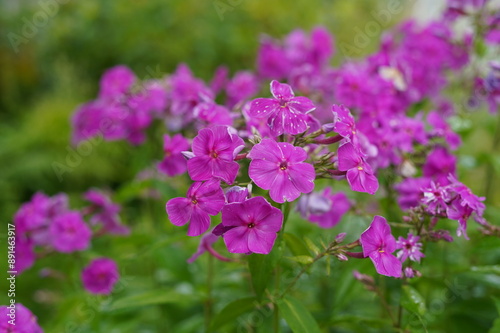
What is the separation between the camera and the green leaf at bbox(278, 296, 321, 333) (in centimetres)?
122

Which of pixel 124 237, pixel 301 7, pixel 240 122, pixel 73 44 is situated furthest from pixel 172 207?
pixel 73 44

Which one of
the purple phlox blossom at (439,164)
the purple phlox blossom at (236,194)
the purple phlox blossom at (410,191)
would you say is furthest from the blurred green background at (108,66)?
the purple phlox blossom at (236,194)

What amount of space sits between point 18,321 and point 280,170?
67cm

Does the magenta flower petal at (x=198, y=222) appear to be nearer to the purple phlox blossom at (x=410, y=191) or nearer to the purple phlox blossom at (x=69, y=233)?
the purple phlox blossom at (x=410, y=191)

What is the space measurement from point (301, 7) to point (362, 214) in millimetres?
4486

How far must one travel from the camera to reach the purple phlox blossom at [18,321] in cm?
119

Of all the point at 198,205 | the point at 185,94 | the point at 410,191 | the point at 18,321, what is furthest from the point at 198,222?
the point at 185,94

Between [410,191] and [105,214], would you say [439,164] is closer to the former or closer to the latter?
[410,191]

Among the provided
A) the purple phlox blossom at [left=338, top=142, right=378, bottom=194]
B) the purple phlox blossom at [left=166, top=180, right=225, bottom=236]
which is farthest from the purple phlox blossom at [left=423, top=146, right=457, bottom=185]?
the purple phlox blossom at [left=166, top=180, right=225, bottom=236]

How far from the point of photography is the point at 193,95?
175cm

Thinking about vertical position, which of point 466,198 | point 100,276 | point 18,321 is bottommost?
point 100,276

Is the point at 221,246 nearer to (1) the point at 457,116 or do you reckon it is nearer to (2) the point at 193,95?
(2) the point at 193,95

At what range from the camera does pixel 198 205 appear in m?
1.12

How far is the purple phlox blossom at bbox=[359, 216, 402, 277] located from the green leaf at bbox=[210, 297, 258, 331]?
340 mm
